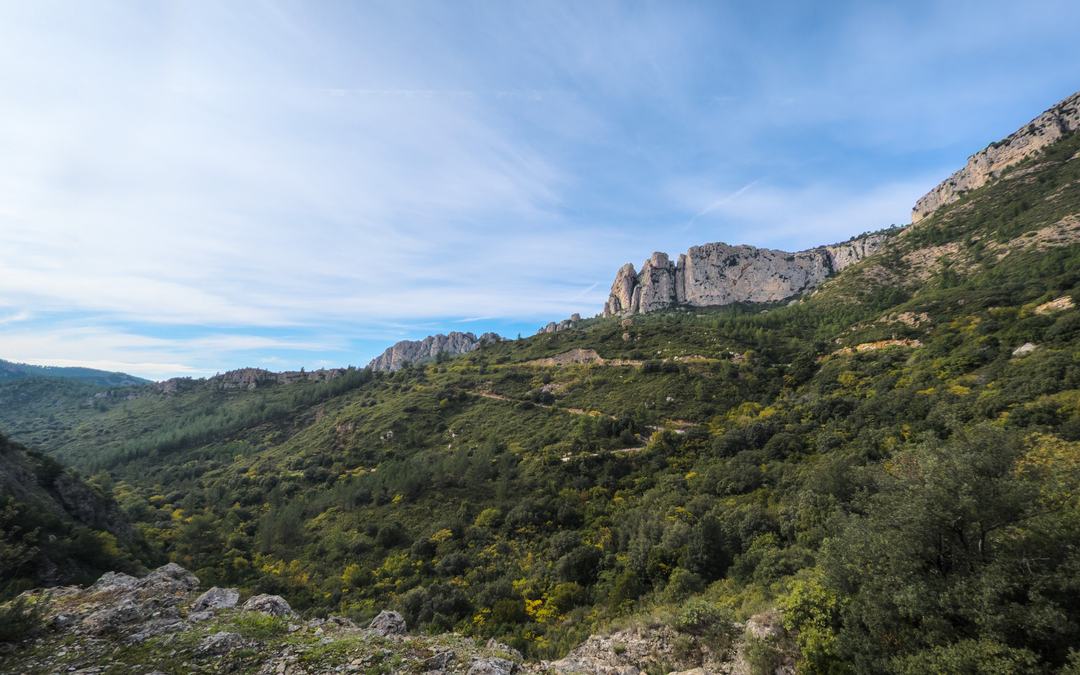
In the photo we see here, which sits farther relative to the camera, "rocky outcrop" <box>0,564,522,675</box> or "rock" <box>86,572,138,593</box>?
"rock" <box>86,572,138,593</box>

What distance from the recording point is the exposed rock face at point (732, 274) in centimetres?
14738

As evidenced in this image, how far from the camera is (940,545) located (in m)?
9.34

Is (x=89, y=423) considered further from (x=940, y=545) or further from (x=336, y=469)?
(x=940, y=545)

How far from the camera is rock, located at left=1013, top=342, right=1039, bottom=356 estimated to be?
1264 inches

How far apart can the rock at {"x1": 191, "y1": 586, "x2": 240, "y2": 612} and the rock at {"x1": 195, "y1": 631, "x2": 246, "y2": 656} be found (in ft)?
11.4

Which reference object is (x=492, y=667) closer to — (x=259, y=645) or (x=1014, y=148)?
(x=259, y=645)

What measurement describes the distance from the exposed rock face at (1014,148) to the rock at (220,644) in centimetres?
15234

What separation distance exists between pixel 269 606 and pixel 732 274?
171 m

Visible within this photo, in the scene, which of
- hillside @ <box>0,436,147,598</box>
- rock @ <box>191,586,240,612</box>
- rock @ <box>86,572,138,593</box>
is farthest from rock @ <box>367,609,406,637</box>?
hillside @ <box>0,436,147,598</box>

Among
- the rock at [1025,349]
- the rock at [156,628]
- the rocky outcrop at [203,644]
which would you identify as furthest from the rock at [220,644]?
the rock at [1025,349]

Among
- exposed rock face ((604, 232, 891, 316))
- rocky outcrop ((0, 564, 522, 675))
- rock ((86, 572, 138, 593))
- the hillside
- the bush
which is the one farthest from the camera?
exposed rock face ((604, 232, 891, 316))

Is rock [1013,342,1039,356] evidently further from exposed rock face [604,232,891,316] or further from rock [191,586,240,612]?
exposed rock face [604,232,891,316]

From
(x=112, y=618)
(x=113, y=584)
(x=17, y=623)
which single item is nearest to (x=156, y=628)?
(x=112, y=618)

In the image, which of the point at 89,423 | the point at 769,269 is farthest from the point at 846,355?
the point at 89,423
